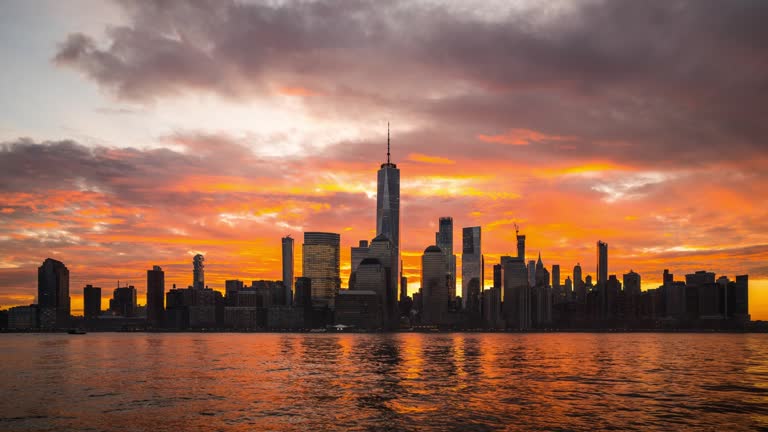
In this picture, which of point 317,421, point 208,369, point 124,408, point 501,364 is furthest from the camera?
point 501,364

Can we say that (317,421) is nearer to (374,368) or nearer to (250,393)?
(250,393)

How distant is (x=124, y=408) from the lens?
8981 cm

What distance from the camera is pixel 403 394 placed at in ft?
340

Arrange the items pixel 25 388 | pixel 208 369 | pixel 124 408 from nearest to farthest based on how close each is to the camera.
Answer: pixel 124 408, pixel 25 388, pixel 208 369

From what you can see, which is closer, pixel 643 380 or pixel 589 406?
pixel 589 406

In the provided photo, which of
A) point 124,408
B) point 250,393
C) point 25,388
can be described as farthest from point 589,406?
point 25,388

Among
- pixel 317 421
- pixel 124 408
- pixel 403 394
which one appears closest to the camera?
pixel 317 421

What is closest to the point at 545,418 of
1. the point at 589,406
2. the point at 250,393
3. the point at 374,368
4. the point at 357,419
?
the point at 589,406

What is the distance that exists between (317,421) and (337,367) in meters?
84.0

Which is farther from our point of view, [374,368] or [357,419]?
[374,368]

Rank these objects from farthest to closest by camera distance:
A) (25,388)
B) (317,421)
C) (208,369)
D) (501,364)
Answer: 1. (501,364)
2. (208,369)
3. (25,388)
4. (317,421)

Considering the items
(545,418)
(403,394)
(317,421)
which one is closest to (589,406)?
(545,418)

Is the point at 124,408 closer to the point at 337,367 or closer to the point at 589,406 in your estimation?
the point at 589,406

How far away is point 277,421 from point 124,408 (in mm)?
24994
